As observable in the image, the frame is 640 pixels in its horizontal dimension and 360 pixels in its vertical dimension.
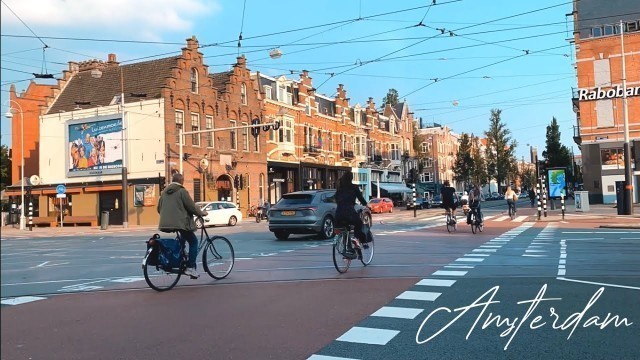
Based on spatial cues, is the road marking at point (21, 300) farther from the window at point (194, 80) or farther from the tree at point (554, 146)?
the tree at point (554, 146)

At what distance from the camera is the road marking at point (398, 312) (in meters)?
6.27

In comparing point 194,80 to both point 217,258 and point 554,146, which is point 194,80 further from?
point 554,146

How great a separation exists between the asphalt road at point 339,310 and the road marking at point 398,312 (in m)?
0.02

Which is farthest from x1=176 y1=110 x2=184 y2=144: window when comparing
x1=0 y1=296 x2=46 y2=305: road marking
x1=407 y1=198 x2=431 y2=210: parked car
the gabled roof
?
x1=0 y1=296 x2=46 y2=305: road marking

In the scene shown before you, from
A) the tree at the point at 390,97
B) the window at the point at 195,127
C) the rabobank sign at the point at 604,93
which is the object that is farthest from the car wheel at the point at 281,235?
the tree at the point at 390,97

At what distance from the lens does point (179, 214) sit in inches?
329

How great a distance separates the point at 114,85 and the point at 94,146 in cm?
545

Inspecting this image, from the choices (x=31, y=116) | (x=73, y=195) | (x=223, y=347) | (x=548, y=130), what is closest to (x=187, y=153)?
(x=73, y=195)

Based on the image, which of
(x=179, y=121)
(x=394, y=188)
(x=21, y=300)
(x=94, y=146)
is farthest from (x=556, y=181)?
(x=394, y=188)

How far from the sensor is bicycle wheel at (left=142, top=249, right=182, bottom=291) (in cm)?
812

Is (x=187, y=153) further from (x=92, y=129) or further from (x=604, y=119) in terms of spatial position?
(x=604, y=119)

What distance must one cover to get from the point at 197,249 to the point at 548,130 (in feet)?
262

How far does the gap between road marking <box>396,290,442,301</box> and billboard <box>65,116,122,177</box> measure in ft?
112

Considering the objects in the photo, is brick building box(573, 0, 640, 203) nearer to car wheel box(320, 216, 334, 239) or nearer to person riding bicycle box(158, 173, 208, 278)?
car wheel box(320, 216, 334, 239)
